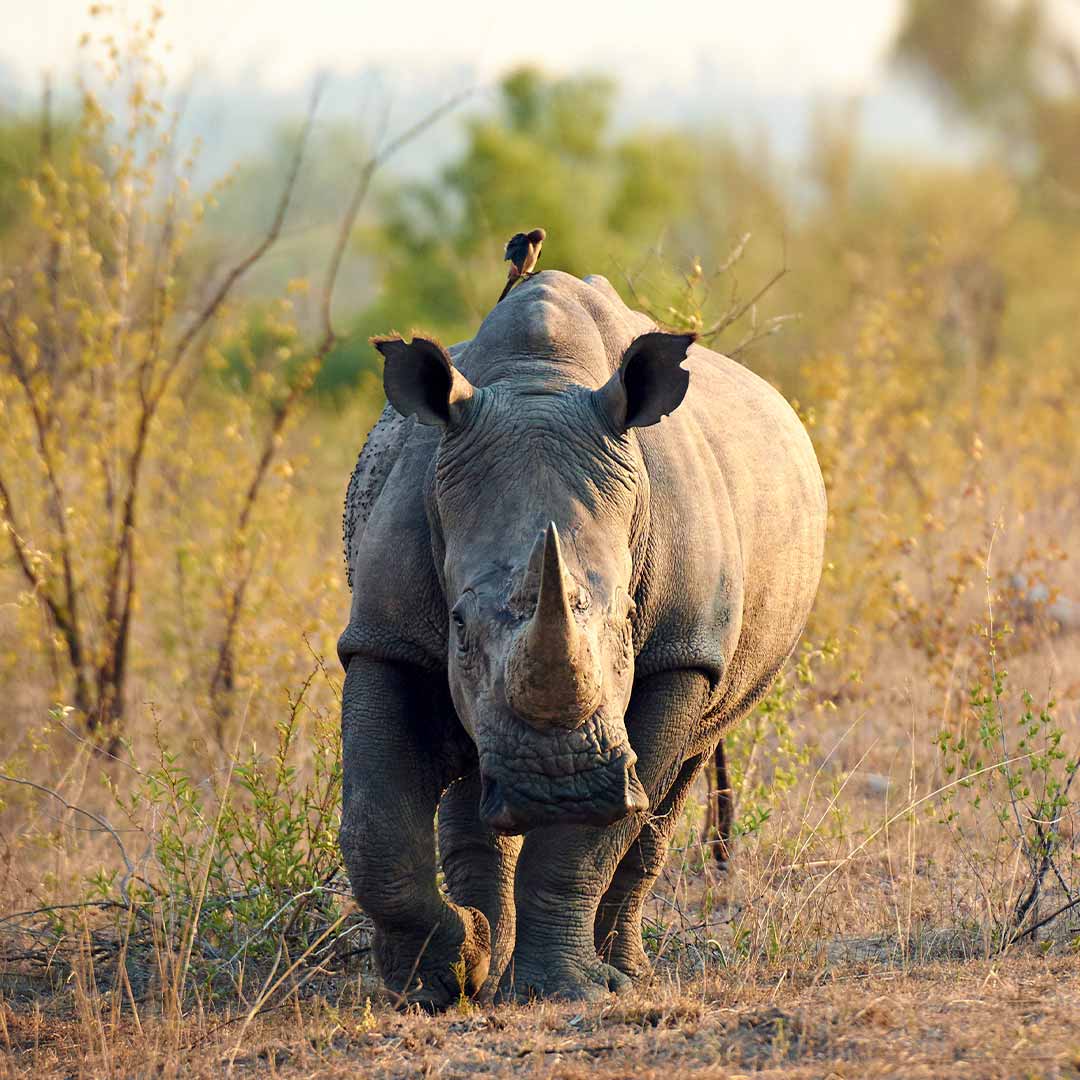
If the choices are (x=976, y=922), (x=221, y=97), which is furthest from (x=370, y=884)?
(x=221, y=97)

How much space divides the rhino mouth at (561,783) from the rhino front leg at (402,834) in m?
0.72

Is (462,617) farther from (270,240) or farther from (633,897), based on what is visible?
(270,240)

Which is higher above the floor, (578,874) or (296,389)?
(296,389)

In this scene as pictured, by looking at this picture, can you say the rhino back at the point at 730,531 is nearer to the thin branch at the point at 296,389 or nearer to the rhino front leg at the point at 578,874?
the rhino front leg at the point at 578,874

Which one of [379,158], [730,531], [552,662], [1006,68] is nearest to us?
[552,662]

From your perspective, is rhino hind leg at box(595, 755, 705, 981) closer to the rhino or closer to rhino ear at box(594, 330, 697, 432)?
the rhino

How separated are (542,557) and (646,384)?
846 mm

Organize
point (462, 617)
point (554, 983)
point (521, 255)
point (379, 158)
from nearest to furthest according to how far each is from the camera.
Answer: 1. point (462, 617)
2. point (554, 983)
3. point (521, 255)
4. point (379, 158)

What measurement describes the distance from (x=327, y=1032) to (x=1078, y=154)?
37.4 meters

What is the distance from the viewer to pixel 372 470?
5.56 meters

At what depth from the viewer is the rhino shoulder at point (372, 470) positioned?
5484 mm

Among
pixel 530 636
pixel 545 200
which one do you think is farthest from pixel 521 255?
pixel 545 200

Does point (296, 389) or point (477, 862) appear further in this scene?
point (296, 389)

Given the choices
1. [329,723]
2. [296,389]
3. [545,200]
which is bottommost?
[329,723]
